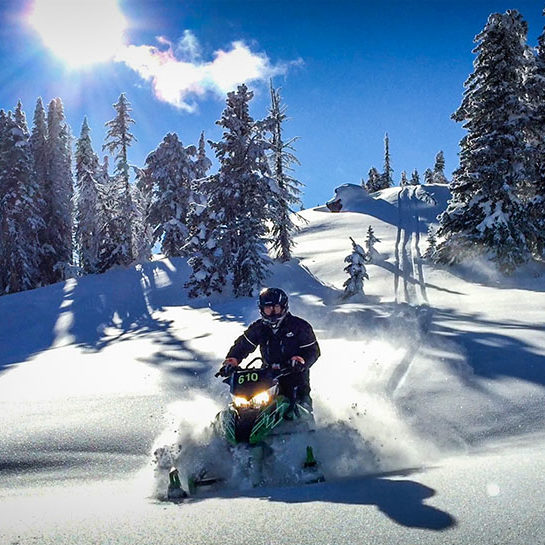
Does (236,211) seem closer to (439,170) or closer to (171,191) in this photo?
(171,191)

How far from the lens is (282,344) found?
582 cm

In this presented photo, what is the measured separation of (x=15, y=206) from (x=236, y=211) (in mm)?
20896

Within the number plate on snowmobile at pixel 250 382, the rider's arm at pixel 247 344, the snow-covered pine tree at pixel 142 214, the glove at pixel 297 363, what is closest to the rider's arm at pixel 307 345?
the glove at pixel 297 363

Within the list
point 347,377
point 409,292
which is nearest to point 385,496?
point 347,377

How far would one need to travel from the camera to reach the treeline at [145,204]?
2478 centimetres

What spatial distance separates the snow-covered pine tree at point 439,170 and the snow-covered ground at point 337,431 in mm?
72229

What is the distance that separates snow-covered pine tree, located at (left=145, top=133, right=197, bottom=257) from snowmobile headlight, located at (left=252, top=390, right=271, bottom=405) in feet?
105

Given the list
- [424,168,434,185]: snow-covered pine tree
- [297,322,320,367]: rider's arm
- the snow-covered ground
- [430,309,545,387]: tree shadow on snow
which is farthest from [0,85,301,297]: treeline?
[424,168,434,185]: snow-covered pine tree

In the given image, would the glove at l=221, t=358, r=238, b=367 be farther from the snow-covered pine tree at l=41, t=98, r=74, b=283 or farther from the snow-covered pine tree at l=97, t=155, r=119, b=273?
the snow-covered pine tree at l=41, t=98, r=74, b=283

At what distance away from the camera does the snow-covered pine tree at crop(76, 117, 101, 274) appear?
41.9 m

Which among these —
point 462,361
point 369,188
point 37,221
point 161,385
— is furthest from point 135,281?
point 369,188

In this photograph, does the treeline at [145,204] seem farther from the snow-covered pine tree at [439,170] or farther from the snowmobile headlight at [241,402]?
the snow-covered pine tree at [439,170]

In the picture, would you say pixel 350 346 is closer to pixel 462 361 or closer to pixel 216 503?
pixel 462 361

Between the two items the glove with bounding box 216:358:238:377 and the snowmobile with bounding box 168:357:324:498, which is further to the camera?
the glove with bounding box 216:358:238:377
